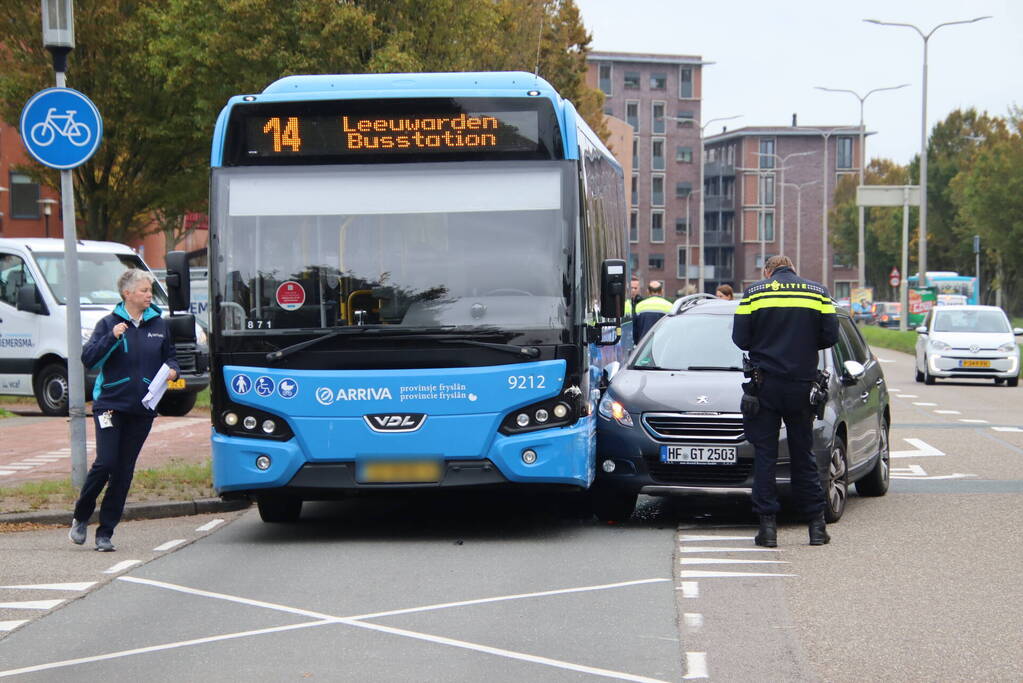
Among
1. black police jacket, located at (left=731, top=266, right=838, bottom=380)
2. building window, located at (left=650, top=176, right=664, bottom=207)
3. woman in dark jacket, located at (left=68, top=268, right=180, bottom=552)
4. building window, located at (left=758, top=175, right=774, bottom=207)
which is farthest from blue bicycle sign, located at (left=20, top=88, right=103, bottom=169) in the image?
building window, located at (left=758, top=175, right=774, bottom=207)

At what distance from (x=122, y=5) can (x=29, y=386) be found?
17.5 meters

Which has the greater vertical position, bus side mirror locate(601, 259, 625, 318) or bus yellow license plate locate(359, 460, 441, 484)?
bus side mirror locate(601, 259, 625, 318)

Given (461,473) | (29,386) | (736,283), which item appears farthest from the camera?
(736,283)

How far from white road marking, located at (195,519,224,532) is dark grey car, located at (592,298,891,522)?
2769 mm

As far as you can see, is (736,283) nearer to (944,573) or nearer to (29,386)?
(29,386)

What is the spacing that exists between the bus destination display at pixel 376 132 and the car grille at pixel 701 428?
2.08 m

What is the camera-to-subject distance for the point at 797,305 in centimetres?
1059

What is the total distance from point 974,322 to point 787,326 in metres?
23.9

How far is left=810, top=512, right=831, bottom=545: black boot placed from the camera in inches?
414

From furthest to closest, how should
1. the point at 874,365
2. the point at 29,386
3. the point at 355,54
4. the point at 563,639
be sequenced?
the point at 355,54 < the point at 29,386 < the point at 874,365 < the point at 563,639

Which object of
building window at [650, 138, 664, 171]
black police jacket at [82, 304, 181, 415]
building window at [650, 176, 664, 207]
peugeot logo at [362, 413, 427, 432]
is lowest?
peugeot logo at [362, 413, 427, 432]

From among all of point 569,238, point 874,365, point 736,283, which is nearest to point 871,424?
point 874,365

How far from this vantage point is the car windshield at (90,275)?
2155 cm

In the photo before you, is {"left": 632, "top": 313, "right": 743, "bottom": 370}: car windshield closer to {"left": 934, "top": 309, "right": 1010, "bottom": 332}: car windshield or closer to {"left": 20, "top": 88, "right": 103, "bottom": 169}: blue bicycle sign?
{"left": 20, "top": 88, "right": 103, "bottom": 169}: blue bicycle sign
